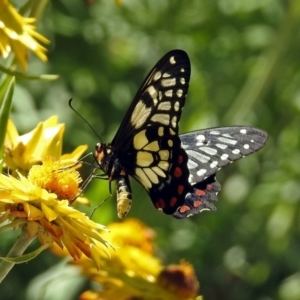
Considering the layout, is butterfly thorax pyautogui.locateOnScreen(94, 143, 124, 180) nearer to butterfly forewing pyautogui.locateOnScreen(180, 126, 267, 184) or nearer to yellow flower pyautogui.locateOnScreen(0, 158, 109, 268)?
butterfly forewing pyautogui.locateOnScreen(180, 126, 267, 184)

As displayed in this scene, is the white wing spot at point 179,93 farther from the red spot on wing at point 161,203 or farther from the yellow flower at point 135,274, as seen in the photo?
the yellow flower at point 135,274

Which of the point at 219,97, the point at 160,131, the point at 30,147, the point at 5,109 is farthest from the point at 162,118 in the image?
the point at 219,97

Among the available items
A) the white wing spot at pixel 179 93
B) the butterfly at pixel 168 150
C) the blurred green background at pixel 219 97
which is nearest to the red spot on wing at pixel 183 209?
the butterfly at pixel 168 150

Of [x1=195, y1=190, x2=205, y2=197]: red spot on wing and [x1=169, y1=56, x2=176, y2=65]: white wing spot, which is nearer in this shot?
[x1=169, y1=56, x2=176, y2=65]: white wing spot

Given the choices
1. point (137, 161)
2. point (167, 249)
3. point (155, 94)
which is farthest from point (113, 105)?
point (155, 94)

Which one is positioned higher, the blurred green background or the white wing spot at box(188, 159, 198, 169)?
the white wing spot at box(188, 159, 198, 169)

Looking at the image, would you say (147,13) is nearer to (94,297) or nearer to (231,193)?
(231,193)

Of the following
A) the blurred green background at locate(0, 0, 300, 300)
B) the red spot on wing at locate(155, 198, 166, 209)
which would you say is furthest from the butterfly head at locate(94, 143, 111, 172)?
the blurred green background at locate(0, 0, 300, 300)
